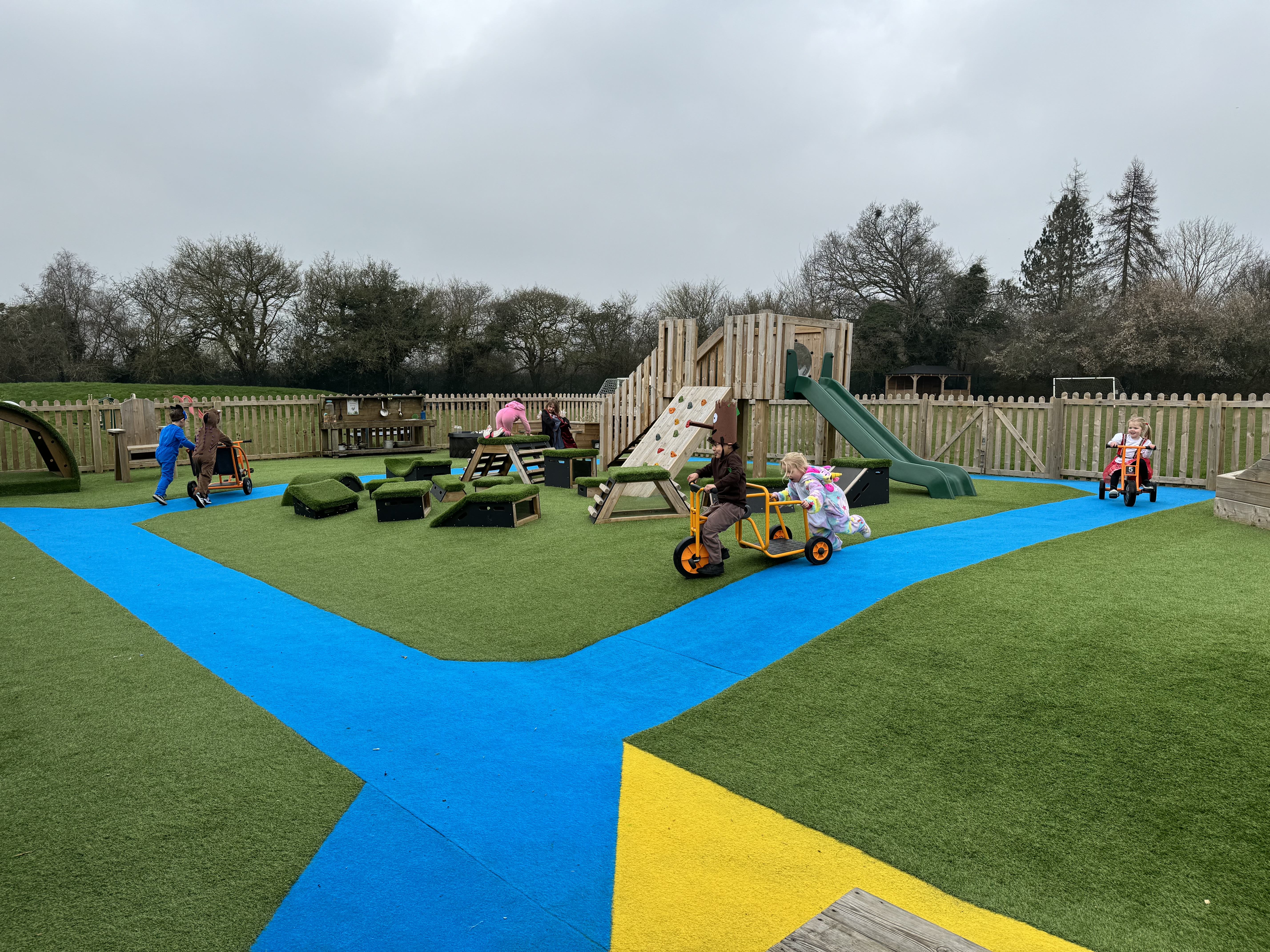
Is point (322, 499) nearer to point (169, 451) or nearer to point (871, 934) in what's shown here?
point (169, 451)

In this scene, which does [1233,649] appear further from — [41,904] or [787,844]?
[41,904]

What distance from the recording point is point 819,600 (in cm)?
654

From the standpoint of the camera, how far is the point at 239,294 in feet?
110

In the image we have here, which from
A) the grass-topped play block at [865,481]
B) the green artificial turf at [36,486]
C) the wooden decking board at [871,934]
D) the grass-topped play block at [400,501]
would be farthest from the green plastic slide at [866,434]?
the green artificial turf at [36,486]

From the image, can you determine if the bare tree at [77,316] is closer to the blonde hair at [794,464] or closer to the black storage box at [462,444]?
the black storage box at [462,444]

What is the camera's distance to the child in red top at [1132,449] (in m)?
11.1

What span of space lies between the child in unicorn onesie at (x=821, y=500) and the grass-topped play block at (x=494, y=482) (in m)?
4.57

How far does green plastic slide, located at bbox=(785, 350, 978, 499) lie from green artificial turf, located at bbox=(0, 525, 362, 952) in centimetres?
996

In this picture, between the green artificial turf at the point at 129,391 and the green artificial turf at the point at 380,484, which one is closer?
the green artificial turf at the point at 380,484

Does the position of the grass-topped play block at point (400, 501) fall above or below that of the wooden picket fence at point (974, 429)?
below

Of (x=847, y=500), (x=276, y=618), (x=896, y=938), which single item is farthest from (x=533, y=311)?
(x=896, y=938)

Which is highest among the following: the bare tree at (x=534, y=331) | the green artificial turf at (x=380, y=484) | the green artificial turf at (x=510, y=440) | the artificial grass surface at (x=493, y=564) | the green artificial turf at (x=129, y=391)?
the bare tree at (x=534, y=331)

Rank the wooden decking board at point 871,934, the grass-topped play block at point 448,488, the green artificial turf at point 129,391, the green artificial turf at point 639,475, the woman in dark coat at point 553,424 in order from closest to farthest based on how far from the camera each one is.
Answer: the wooden decking board at point 871,934, the green artificial turf at point 639,475, the grass-topped play block at point 448,488, the woman in dark coat at point 553,424, the green artificial turf at point 129,391

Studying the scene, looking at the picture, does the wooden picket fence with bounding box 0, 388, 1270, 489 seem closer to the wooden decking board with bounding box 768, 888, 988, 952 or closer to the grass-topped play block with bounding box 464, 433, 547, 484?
the grass-topped play block with bounding box 464, 433, 547, 484
